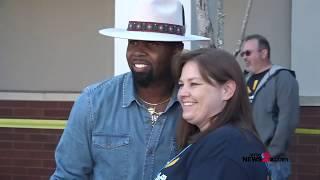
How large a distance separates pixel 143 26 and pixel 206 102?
0.60 metres

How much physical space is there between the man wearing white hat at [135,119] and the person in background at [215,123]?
0.28 metres

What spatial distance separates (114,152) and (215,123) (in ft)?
2.01

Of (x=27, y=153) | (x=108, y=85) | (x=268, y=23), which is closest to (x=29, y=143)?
(x=27, y=153)

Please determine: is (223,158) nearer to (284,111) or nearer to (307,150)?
(284,111)

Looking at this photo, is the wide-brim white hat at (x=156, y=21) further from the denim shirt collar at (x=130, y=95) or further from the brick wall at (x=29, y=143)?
the brick wall at (x=29, y=143)

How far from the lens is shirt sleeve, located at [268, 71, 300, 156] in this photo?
5230mm

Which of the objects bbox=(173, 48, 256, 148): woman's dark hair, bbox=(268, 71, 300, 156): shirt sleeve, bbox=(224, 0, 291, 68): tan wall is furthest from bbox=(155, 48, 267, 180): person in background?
bbox=(224, 0, 291, 68): tan wall

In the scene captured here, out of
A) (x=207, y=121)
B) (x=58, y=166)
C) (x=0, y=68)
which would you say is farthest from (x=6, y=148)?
(x=207, y=121)

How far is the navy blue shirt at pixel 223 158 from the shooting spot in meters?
1.96

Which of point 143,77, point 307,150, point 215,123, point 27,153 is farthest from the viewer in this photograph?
point 27,153

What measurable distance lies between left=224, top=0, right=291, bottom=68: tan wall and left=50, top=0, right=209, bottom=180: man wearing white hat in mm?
4278

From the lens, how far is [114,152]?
263 centimetres

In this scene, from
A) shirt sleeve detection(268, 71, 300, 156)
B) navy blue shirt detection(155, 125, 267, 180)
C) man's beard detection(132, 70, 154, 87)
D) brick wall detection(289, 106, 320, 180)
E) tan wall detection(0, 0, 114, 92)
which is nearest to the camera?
navy blue shirt detection(155, 125, 267, 180)

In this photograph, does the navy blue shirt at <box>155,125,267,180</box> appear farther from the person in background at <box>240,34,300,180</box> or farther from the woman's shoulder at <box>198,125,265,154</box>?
the person in background at <box>240,34,300,180</box>
